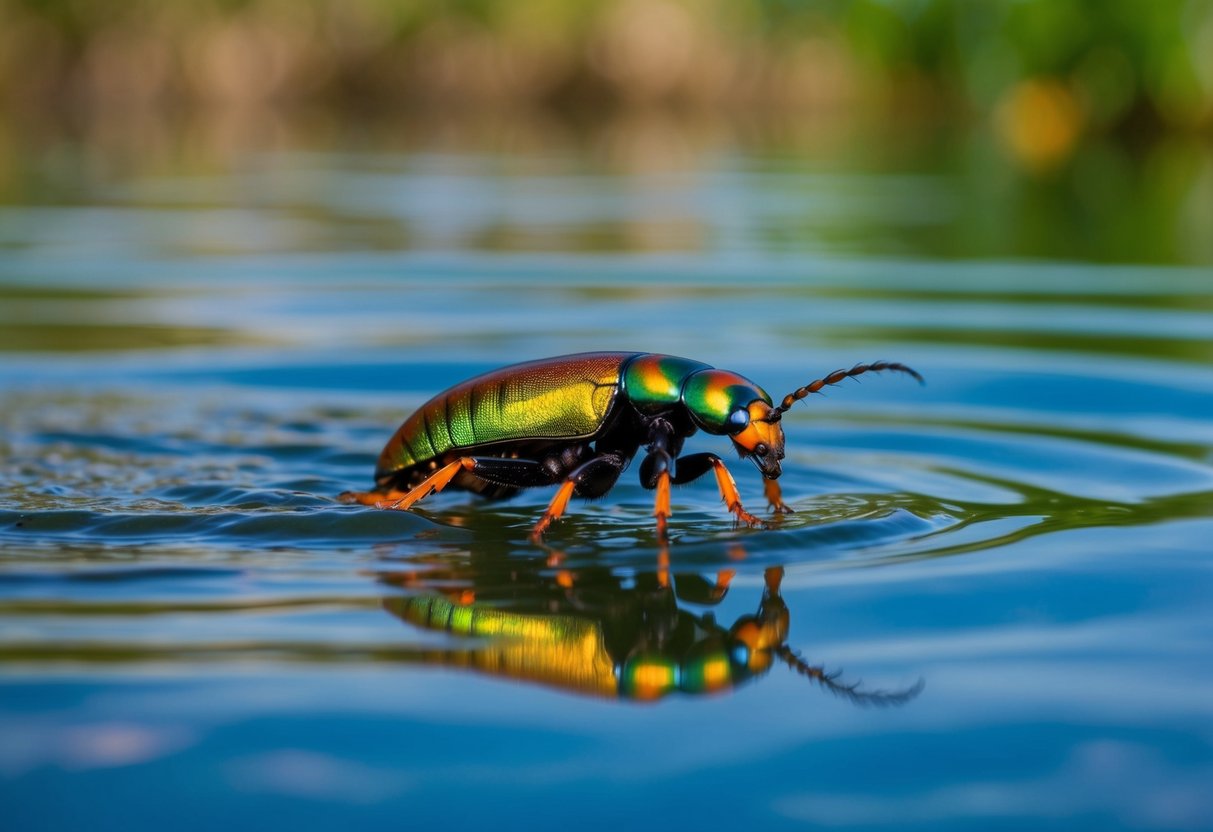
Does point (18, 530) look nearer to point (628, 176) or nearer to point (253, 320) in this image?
point (253, 320)

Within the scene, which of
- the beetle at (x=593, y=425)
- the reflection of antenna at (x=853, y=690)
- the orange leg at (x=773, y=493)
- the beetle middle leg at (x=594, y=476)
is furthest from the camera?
the orange leg at (x=773, y=493)

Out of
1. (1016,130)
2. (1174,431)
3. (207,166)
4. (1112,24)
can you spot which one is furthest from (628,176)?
(1174,431)

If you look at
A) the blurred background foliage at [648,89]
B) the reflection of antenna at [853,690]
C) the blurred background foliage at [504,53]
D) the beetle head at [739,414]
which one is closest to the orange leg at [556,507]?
the beetle head at [739,414]

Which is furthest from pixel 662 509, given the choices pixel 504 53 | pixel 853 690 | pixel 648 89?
pixel 648 89

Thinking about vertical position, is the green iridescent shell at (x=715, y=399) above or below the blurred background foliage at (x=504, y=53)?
below

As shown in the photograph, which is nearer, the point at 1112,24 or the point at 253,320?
the point at 253,320

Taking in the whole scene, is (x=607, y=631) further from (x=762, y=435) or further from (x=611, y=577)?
(x=762, y=435)

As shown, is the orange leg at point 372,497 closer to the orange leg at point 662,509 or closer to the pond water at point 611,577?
the pond water at point 611,577
